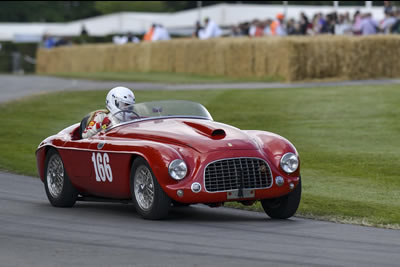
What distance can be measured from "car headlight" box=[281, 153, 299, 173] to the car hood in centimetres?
30

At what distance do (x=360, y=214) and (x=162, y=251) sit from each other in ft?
10.8

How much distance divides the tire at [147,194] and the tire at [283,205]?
1143 millimetres

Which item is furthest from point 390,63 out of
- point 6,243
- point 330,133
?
point 6,243

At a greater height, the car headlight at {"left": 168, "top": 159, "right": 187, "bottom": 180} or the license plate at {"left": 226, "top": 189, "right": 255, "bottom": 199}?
the car headlight at {"left": 168, "top": 159, "right": 187, "bottom": 180}

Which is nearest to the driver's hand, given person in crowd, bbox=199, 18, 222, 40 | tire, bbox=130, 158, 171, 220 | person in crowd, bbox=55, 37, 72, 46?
tire, bbox=130, 158, 171, 220

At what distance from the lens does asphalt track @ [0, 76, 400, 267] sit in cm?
792

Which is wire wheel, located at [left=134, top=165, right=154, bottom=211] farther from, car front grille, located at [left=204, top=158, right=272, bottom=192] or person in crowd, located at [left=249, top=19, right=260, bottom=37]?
person in crowd, located at [left=249, top=19, right=260, bottom=37]

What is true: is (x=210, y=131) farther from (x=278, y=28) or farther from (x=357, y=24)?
(x=278, y=28)

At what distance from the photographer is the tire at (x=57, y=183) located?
11789mm

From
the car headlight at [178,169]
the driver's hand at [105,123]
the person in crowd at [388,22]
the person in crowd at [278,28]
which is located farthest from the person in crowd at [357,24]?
the car headlight at [178,169]

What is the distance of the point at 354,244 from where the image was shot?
29.0 ft

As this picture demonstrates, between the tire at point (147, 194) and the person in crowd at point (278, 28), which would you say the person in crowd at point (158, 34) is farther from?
the tire at point (147, 194)

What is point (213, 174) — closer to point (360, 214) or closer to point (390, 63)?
point (360, 214)

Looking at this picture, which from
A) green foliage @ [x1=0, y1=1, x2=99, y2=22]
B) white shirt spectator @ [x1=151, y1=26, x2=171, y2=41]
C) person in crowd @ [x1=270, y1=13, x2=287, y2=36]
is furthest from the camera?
green foliage @ [x1=0, y1=1, x2=99, y2=22]
